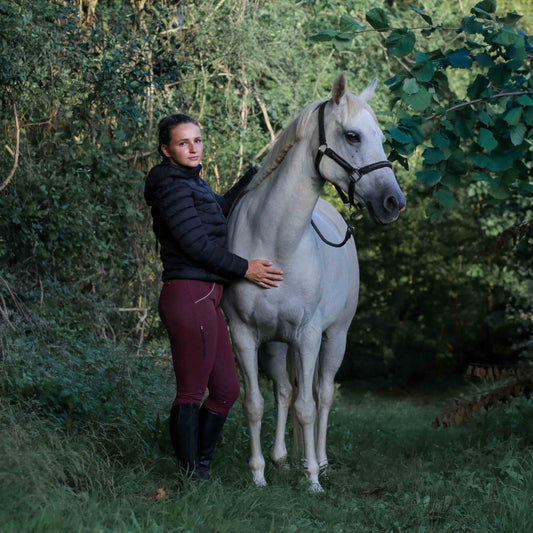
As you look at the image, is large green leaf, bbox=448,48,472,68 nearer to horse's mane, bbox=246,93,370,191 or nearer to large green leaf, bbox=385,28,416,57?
large green leaf, bbox=385,28,416,57

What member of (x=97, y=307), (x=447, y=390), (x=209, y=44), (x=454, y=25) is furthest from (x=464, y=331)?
(x=97, y=307)

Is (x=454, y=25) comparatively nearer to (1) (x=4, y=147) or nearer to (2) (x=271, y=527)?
(1) (x=4, y=147)

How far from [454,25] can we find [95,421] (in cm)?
1288

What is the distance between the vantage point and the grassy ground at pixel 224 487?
3.31m

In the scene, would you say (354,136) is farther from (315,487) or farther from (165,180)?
(315,487)

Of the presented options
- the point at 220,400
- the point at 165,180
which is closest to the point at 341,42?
the point at 165,180

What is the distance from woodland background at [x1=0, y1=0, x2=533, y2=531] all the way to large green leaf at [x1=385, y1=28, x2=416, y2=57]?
0.01m

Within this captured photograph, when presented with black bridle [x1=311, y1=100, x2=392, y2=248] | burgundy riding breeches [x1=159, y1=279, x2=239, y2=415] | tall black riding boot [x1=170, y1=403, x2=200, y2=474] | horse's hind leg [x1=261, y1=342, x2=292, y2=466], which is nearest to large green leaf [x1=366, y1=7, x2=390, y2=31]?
black bridle [x1=311, y1=100, x2=392, y2=248]

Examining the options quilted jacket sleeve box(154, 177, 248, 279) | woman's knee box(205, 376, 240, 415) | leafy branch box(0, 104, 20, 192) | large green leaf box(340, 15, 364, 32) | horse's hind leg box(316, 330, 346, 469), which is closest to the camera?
quilted jacket sleeve box(154, 177, 248, 279)

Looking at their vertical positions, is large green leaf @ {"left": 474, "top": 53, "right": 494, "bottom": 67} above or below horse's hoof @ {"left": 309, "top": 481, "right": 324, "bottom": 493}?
above

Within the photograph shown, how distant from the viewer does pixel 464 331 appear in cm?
1694

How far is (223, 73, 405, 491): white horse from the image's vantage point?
13.4 ft

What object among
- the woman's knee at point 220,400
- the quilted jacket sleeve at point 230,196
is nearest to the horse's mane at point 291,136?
the quilted jacket sleeve at point 230,196

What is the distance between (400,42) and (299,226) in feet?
3.82
